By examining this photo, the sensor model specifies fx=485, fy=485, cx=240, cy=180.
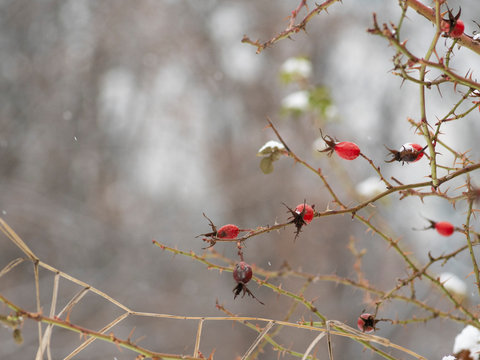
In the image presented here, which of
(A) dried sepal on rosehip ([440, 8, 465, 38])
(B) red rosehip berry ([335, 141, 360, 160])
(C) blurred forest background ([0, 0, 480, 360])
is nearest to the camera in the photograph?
(A) dried sepal on rosehip ([440, 8, 465, 38])

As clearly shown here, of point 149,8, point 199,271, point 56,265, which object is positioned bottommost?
point 56,265

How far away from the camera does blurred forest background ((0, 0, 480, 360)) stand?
362 centimetres

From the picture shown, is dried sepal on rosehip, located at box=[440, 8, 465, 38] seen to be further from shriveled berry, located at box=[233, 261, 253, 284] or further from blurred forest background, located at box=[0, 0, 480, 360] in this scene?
blurred forest background, located at box=[0, 0, 480, 360]

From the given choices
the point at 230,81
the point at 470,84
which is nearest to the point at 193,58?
the point at 230,81

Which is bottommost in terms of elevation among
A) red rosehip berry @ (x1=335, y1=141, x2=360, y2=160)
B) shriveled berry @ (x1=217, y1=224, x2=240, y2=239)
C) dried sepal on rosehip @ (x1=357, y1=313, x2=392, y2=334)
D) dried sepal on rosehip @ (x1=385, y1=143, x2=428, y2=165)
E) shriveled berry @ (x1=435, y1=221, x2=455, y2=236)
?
dried sepal on rosehip @ (x1=357, y1=313, x2=392, y2=334)

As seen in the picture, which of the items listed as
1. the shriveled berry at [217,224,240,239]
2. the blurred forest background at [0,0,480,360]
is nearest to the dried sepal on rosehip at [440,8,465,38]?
the shriveled berry at [217,224,240,239]

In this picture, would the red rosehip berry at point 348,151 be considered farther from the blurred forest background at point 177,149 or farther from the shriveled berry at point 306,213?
the blurred forest background at point 177,149

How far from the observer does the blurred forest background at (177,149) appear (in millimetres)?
3623

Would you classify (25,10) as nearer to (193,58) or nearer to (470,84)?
(193,58)

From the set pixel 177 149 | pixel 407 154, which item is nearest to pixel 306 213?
pixel 407 154

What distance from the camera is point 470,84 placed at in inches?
13.6

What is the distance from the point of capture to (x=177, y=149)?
441cm

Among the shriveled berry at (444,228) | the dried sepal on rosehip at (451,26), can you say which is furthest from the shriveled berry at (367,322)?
the dried sepal on rosehip at (451,26)

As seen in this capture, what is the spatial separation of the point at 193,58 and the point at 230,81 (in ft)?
1.38
